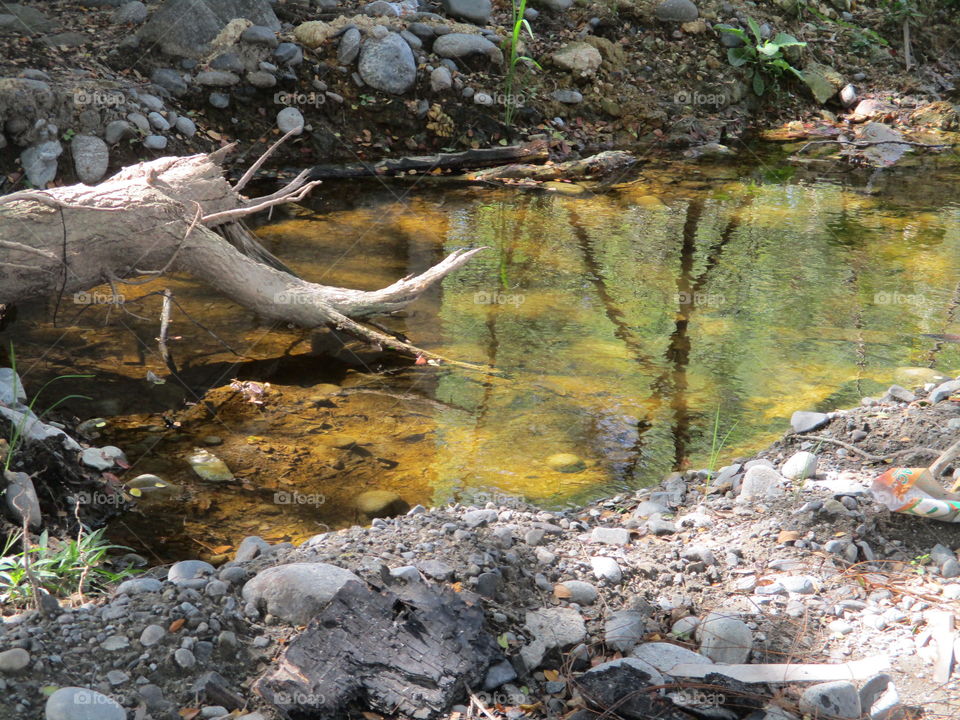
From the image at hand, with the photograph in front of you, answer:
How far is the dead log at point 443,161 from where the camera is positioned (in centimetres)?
785

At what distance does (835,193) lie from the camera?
7.97m

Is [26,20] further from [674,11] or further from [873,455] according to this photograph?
[873,455]

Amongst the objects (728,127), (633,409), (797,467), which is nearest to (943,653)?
(797,467)

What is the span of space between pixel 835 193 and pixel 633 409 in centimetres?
458

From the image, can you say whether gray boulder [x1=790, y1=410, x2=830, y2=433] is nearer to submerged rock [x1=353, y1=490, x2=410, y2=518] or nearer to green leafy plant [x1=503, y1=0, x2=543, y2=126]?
submerged rock [x1=353, y1=490, x2=410, y2=518]

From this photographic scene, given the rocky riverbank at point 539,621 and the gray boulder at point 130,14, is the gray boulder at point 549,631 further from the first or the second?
the gray boulder at point 130,14

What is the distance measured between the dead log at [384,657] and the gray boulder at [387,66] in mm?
6409

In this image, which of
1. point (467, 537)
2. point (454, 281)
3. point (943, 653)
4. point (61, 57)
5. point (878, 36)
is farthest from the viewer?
point (878, 36)

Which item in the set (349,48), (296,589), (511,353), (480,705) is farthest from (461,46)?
(480,705)

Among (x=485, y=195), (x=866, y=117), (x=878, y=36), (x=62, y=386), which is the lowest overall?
(x=62, y=386)

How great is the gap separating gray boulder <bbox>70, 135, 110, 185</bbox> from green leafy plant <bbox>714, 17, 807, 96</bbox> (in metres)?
6.55

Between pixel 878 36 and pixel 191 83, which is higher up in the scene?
pixel 878 36

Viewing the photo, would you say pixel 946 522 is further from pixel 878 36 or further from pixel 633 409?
pixel 878 36

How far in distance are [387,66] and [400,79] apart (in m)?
0.16
